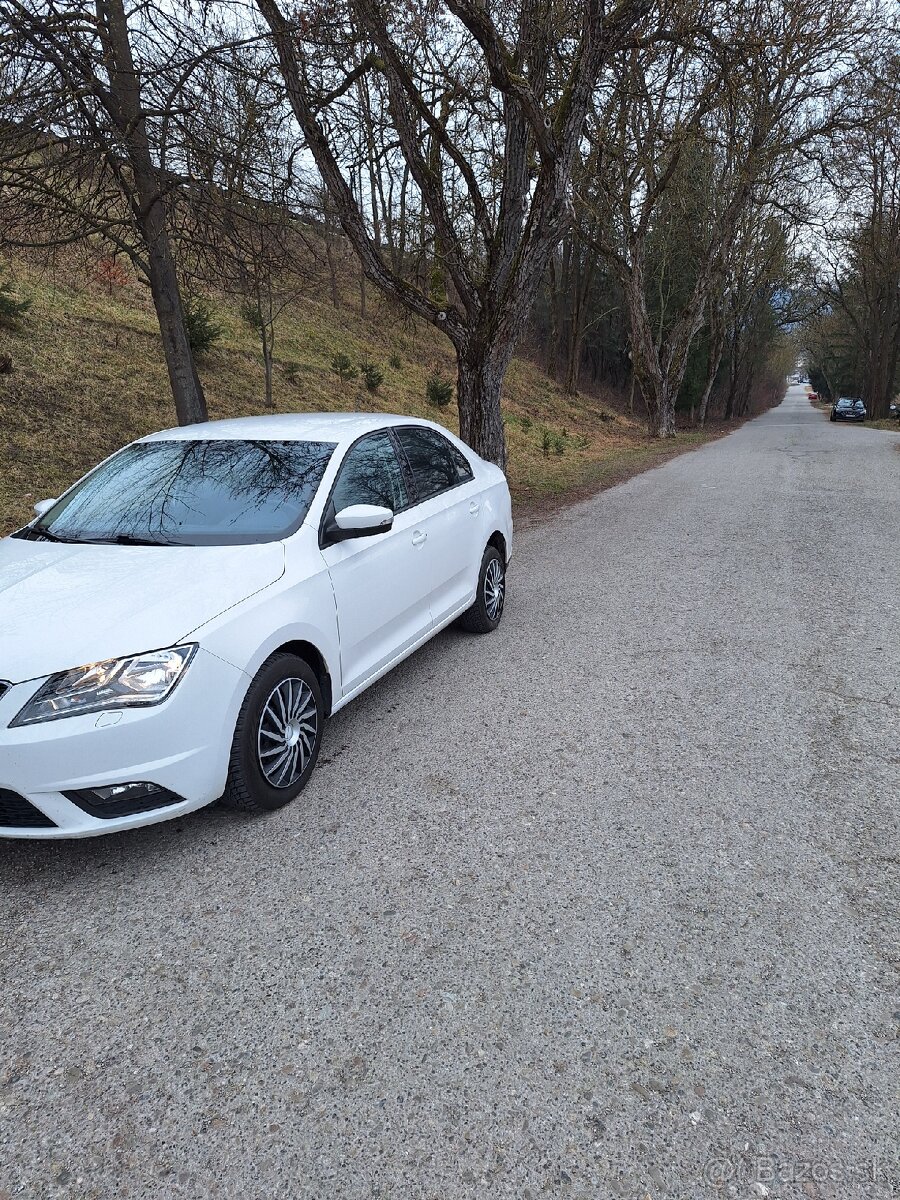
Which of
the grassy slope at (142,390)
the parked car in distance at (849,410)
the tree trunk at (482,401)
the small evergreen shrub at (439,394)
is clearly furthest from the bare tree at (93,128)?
the parked car in distance at (849,410)

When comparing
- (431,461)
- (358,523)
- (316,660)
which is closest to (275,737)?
(316,660)

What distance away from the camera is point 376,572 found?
389cm

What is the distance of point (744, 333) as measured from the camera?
45219 mm

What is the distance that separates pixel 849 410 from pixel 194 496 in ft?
143

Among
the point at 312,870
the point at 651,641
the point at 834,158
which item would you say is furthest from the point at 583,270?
the point at 312,870

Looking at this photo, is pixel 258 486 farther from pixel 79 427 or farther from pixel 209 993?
pixel 79 427

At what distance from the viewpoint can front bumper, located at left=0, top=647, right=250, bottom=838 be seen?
255 centimetres

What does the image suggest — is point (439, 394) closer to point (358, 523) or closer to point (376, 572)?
point (376, 572)

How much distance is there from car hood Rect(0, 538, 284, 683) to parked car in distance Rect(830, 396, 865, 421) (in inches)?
1711

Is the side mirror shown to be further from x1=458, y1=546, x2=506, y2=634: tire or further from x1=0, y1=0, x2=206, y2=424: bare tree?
x1=0, y1=0, x2=206, y2=424: bare tree

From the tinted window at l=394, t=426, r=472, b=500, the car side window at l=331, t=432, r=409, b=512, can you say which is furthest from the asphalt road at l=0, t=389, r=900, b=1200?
the tinted window at l=394, t=426, r=472, b=500

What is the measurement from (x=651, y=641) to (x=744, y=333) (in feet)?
153

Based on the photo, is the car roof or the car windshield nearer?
the car windshield

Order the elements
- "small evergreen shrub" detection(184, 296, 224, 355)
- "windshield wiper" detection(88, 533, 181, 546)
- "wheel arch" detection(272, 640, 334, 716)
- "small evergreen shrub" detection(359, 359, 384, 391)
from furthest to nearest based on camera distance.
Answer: "small evergreen shrub" detection(359, 359, 384, 391) → "small evergreen shrub" detection(184, 296, 224, 355) → "windshield wiper" detection(88, 533, 181, 546) → "wheel arch" detection(272, 640, 334, 716)
